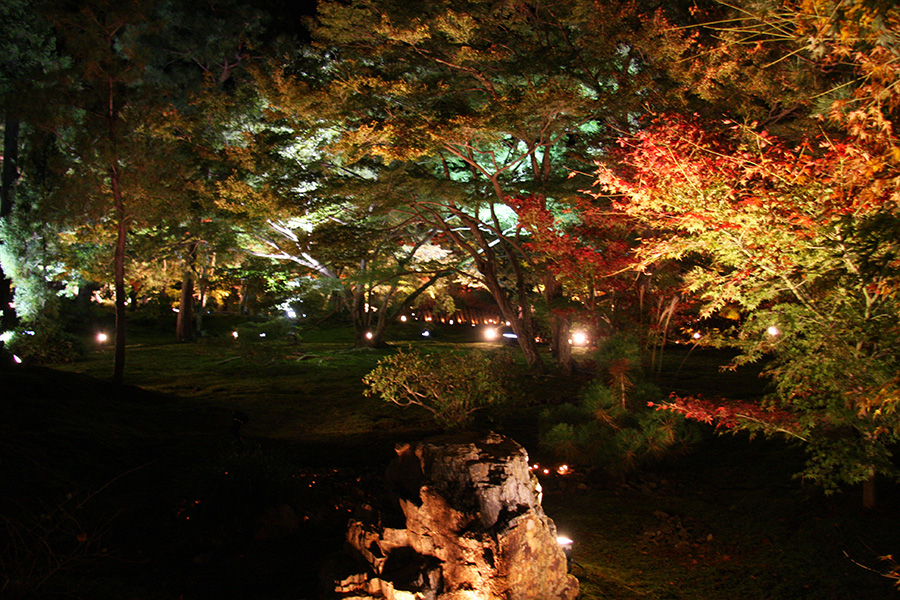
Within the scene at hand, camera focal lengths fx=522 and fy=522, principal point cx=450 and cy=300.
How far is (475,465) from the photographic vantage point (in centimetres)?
347

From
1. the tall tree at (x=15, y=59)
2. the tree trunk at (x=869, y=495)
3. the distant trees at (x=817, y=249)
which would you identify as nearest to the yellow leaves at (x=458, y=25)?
the distant trees at (x=817, y=249)

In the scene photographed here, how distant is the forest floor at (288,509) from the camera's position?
11.2 feet

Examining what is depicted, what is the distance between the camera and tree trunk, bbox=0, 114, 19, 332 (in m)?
15.8

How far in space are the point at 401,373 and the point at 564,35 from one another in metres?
7.64

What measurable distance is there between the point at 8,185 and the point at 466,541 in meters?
20.3

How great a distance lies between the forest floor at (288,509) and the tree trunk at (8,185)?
1024 cm

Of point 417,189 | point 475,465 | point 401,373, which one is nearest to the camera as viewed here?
point 475,465

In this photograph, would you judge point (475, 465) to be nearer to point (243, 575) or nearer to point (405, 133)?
point (243, 575)

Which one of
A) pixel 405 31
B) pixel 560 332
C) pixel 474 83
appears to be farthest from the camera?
pixel 560 332

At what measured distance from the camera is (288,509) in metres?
4.23

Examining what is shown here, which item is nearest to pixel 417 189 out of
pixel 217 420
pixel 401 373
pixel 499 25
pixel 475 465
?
pixel 499 25

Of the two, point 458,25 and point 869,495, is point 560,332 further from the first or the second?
point 869,495

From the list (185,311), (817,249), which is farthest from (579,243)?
(185,311)

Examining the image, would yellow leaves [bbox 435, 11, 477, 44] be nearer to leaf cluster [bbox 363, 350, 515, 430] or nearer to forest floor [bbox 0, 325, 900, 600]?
leaf cluster [bbox 363, 350, 515, 430]
